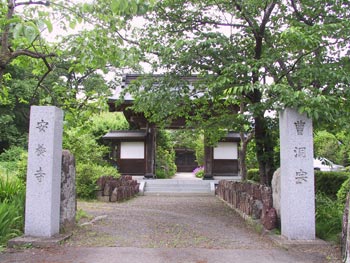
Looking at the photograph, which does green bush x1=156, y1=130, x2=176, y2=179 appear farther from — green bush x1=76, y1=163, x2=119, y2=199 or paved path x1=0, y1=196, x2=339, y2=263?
paved path x1=0, y1=196, x2=339, y2=263

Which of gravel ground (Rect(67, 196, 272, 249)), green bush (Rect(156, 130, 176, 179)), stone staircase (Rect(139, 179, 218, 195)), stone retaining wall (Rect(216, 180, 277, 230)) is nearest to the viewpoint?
gravel ground (Rect(67, 196, 272, 249))

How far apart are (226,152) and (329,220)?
12.7 meters

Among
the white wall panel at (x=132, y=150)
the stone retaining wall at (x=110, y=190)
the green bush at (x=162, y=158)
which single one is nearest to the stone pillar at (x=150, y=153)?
the white wall panel at (x=132, y=150)

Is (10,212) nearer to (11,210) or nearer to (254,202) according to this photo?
(11,210)

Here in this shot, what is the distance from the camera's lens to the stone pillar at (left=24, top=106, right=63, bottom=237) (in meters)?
5.59

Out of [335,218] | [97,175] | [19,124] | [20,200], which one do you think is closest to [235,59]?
[335,218]

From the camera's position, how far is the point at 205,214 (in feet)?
29.7

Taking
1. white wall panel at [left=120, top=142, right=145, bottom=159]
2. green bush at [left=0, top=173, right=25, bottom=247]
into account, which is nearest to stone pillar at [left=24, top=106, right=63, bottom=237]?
green bush at [left=0, top=173, right=25, bottom=247]

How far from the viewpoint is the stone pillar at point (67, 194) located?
6.28 m

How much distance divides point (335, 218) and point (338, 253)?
5.31 feet

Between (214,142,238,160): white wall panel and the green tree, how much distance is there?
9.66m

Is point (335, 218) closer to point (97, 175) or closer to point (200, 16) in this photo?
point (200, 16)

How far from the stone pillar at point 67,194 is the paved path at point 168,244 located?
0.84ft

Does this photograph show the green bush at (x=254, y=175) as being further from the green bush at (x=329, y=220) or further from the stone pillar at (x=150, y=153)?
the green bush at (x=329, y=220)
